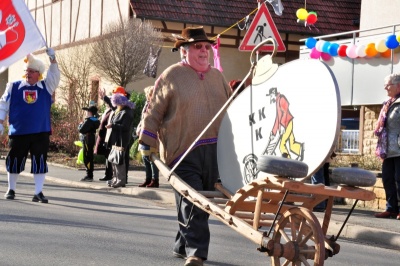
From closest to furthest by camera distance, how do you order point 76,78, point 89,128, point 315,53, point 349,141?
point 89,128 < point 315,53 < point 349,141 < point 76,78

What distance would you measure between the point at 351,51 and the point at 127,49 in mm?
9388

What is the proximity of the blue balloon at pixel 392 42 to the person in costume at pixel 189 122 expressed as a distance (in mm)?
11445

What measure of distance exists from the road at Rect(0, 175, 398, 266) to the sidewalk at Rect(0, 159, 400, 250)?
36 cm

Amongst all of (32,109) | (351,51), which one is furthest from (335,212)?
(351,51)

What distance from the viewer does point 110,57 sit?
Answer: 96.7ft

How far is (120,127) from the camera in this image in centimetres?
1805

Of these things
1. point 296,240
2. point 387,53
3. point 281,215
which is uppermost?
point 387,53

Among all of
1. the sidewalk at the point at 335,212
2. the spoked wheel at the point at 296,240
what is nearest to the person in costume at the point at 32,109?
the sidewalk at the point at 335,212

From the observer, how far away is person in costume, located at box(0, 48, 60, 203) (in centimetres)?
1324

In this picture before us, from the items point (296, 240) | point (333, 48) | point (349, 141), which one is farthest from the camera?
point (349, 141)

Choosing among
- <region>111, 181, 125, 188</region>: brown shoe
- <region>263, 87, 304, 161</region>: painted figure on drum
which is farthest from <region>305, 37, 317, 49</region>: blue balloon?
<region>263, 87, 304, 161</region>: painted figure on drum

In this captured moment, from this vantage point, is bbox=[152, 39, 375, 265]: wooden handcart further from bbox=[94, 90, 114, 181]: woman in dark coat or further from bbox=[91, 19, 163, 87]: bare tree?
bbox=[91, 19, 163, 87]: bare tree

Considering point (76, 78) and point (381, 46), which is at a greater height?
point (381, 46)

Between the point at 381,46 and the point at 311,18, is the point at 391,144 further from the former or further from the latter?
the point at 311,18
